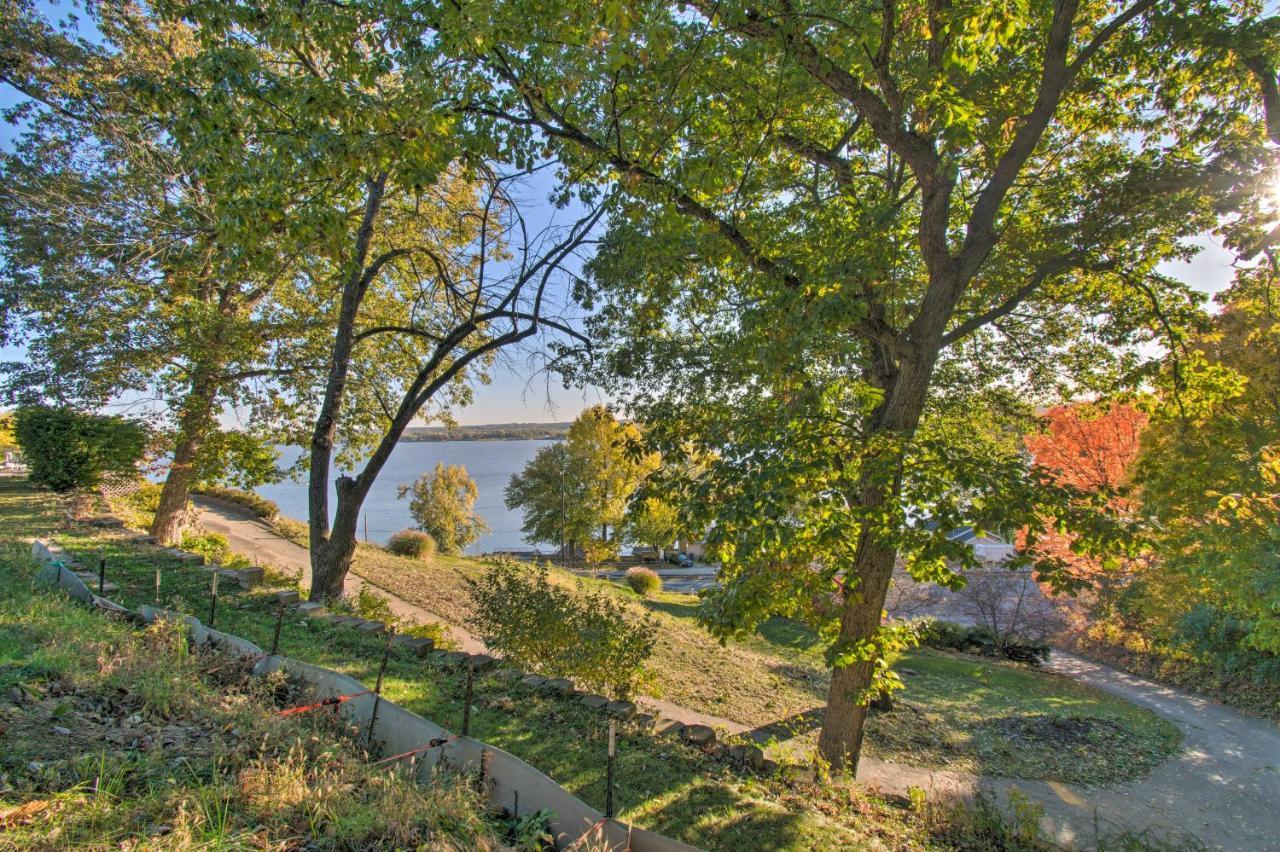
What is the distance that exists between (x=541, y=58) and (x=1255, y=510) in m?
7.83

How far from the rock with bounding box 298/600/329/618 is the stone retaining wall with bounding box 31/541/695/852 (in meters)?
2.72

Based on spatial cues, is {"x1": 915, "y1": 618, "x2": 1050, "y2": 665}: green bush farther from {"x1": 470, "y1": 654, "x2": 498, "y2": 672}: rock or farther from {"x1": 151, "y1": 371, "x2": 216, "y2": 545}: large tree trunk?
{"x1": 151, "y1": 371, "x2": 216, "y2": 545}: large tree trunk

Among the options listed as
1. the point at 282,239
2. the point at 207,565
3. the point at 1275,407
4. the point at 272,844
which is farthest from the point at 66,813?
the point at 1275,407

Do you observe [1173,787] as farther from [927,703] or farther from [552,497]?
[552,497]

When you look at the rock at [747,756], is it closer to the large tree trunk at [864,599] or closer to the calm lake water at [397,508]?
the large tree trunk at [864,599]

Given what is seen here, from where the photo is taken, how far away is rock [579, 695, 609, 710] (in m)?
5.63

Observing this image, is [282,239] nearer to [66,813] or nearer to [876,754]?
[66,813]

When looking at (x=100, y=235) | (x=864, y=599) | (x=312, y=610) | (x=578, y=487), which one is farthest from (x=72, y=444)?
(x=578, y=487)

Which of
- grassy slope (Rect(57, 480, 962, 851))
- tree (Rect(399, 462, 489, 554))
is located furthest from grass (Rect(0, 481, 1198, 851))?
tree (Rect(399, 462, 489, 554))

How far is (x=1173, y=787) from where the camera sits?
777 cm

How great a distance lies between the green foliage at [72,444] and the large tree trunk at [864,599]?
12680mm

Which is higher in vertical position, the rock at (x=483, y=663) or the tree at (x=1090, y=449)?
the tree at (x=1090, y=449)

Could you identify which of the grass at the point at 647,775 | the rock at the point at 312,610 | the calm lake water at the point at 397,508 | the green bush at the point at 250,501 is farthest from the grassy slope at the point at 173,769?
the calm lake water at the point at 397,508

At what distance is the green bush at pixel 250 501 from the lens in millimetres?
18344
